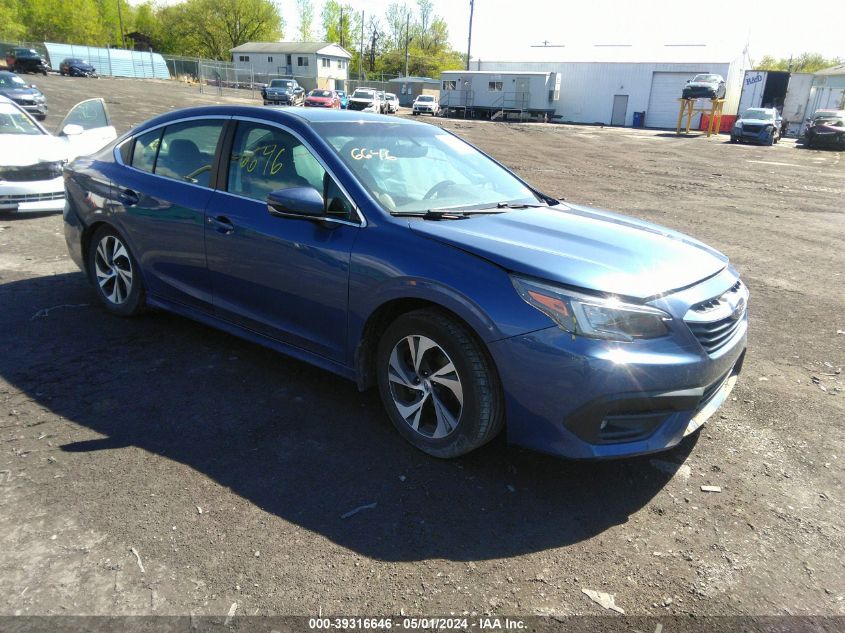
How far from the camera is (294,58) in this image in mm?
79812

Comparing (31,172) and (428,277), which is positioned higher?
(428,277)

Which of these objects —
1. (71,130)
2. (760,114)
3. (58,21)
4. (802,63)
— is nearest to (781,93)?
(760,114)

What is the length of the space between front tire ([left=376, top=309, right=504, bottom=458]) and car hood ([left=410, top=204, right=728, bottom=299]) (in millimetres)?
435

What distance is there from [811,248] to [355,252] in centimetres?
822

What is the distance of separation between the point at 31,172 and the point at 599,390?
28.8 feet

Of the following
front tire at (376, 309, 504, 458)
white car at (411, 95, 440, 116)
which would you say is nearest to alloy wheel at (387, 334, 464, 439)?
front tire at (376, 309, 504, 458)

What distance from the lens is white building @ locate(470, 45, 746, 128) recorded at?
159 feet

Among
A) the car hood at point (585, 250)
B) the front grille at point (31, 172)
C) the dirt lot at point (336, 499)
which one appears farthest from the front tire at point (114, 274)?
the front grille at point (31, 172)

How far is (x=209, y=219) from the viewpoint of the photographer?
4.11m

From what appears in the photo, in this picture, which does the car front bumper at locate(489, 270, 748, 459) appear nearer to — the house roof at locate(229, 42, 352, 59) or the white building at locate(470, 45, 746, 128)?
the white building at locate(470, 45, 746, 128)

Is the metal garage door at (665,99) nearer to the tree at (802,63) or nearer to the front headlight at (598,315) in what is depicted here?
the front headlight at (598,315)

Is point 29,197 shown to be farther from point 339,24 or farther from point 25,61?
point 339,24

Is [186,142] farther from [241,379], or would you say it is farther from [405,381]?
[405,381]

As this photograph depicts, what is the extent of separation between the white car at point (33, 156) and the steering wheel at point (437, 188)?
648 cm
